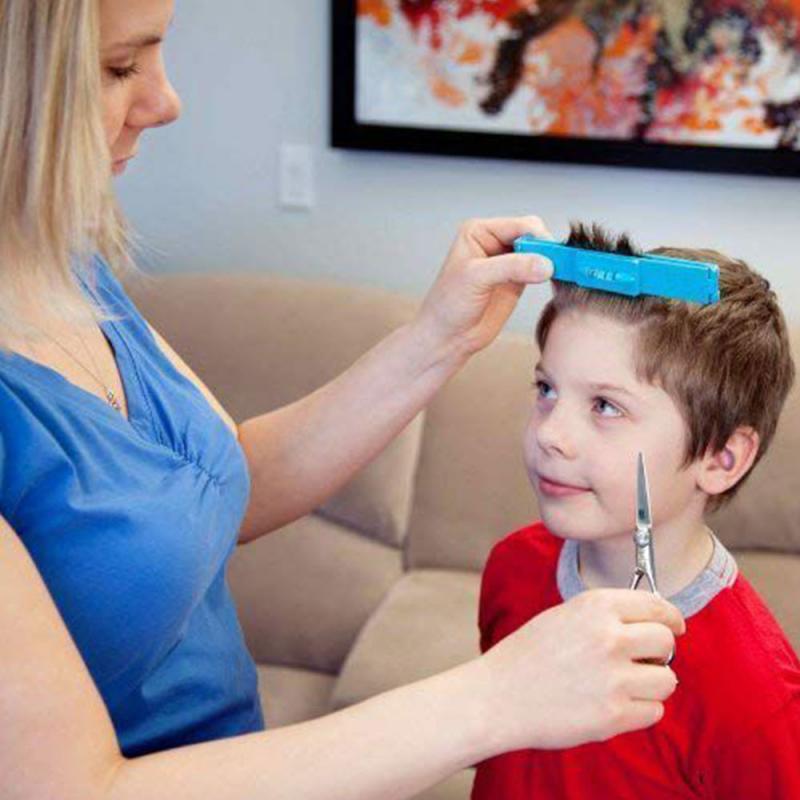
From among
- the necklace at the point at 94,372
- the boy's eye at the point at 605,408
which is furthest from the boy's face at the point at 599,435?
the necklace at the point at 94,372


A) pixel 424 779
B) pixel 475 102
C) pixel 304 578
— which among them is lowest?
pixel 304 578

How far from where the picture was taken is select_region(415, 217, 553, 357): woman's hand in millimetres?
1384

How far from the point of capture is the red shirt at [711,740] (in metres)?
1.24

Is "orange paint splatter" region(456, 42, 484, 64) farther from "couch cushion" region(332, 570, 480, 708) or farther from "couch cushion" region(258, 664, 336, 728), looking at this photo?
"couch cushion" region(258, 664, 336, 728)

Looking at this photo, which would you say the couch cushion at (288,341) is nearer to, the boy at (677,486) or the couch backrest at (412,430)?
the couch backrest at (412,430)

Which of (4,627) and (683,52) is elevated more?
(683,52)

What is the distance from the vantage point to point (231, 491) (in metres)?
1.33

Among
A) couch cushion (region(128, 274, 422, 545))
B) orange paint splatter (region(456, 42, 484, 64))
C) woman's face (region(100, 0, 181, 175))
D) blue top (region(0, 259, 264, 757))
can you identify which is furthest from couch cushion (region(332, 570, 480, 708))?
woman's face (region(100, 0, 181, 175))

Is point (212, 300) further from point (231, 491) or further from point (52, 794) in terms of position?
point (52, 794)

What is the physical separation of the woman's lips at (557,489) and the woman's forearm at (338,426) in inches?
7.8

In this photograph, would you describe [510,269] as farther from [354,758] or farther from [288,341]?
[288,341]

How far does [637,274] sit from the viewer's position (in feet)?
3.97

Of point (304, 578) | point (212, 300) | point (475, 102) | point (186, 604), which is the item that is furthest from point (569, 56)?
point (186, 604)

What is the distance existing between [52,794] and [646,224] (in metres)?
1.89
